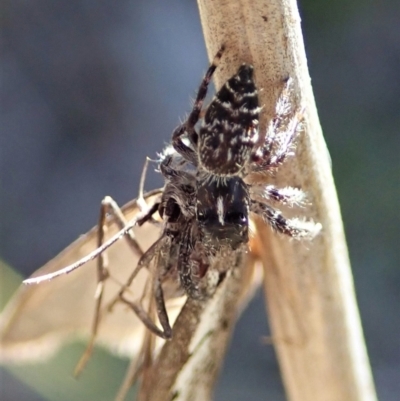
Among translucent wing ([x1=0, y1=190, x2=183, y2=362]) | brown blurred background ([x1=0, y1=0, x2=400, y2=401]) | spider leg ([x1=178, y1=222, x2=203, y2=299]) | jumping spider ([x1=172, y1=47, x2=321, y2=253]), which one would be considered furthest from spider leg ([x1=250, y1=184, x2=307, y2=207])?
brown blurred background ([x1=0, y1=0, x2=400, y2=401])

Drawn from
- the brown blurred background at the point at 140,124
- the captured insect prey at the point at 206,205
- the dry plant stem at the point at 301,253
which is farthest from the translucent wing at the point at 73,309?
the brown blurred background at the point at 140,124

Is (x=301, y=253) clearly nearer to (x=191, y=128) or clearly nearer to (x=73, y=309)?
(x=191, y=128)

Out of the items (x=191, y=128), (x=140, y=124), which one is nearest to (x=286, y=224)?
(x=191, y=128)

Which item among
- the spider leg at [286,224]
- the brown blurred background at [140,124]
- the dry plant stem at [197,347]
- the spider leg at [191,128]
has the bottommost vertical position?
the dry plant stem at [197,347]

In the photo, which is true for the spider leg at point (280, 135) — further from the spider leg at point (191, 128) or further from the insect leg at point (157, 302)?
the insect leg at point (157, 302)

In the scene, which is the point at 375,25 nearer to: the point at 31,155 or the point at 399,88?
the point at 399,88

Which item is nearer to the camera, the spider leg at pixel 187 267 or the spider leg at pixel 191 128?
the spider leg at pixel 191 128

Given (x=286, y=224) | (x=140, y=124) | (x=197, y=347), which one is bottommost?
(x=197, y=347)

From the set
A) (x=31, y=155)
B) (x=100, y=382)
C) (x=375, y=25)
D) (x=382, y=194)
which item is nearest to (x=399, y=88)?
(x=375, y=25)
